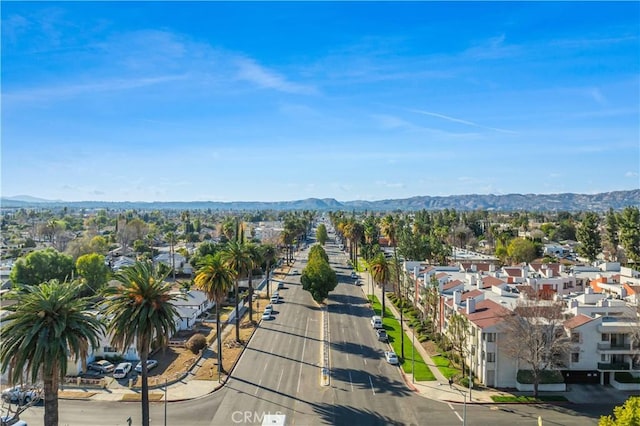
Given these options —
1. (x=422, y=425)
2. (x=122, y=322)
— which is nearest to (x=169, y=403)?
(x=122, y=322)

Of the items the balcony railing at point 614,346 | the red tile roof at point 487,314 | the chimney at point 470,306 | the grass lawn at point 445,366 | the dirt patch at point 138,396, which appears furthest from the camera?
the chimney at point 470,306

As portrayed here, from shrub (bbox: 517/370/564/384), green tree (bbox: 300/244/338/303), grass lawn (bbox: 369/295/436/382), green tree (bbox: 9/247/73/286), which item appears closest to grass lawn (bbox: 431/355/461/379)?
grass lawn (bbox: 369/295/436/382)

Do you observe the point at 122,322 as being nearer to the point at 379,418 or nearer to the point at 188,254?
the point at 379,418

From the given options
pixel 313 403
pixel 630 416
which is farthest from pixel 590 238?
pixel 630 416

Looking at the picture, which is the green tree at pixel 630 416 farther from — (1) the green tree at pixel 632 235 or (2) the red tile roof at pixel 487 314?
(1) the green tree at pixel 632 235

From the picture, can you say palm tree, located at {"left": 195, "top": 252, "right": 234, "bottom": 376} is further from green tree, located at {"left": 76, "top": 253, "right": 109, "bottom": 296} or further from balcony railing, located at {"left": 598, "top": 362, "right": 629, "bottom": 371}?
green tree, located at {"left": 76, "top": 253, "right": 109, "bottom": 296}

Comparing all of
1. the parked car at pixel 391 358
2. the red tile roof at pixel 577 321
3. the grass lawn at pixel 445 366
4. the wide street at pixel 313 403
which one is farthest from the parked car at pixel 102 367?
the red tile roof at pixel 577 321
